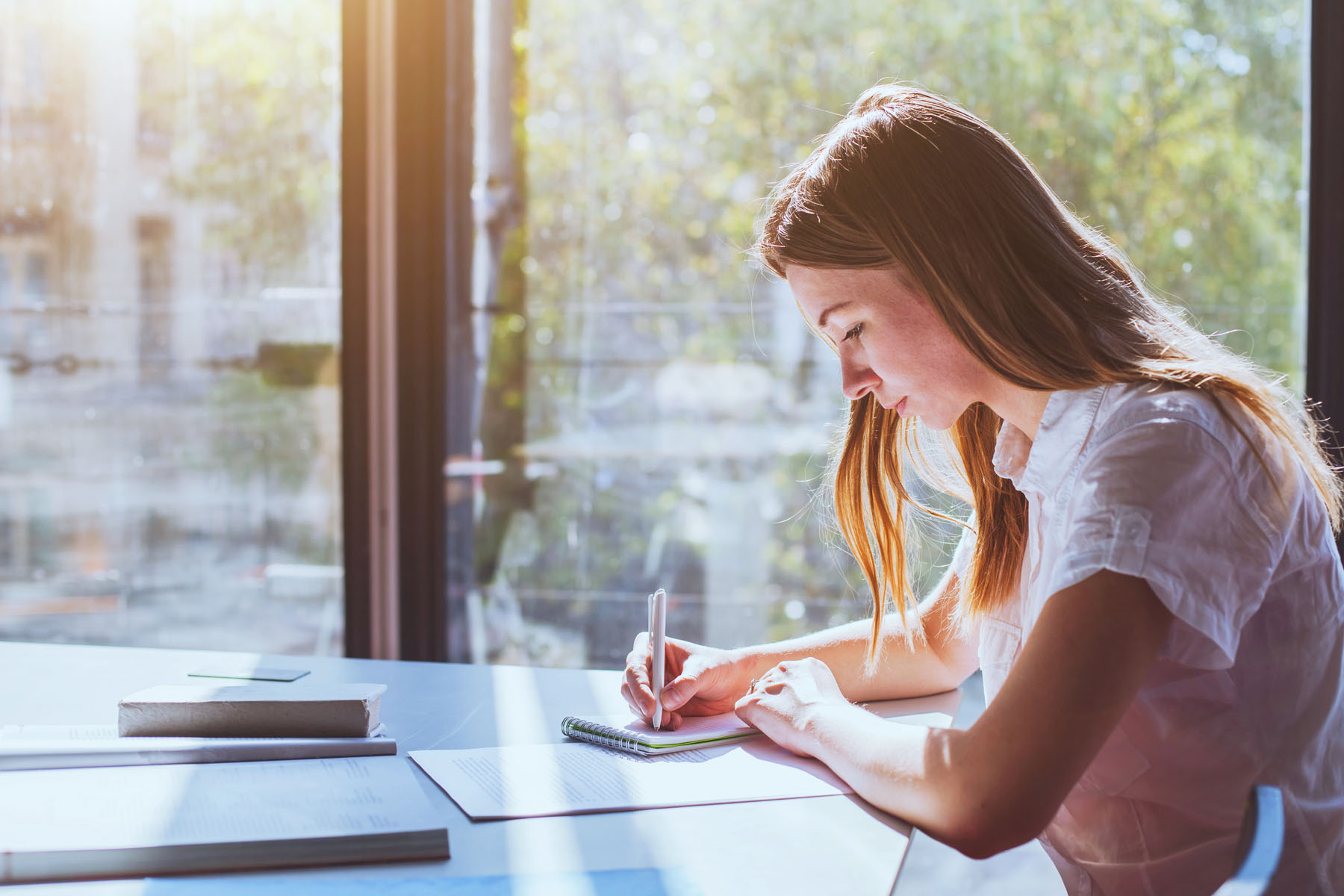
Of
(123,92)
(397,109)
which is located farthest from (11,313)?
(397,109)

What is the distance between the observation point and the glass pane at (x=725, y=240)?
7.19 feet

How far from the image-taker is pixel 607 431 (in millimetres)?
2469

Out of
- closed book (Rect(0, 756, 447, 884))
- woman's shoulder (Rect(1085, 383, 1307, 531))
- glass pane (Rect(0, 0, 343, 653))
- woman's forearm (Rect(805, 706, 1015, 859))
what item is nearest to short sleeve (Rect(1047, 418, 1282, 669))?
woman's shoulder (Rect(1085, 383, 1307, 531))

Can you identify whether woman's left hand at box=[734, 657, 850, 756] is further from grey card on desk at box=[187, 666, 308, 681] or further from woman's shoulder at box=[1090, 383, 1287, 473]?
grey card on desk at box=[187, 666, 308, 681]

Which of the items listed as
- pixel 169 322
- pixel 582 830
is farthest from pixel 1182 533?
pixel 169 322

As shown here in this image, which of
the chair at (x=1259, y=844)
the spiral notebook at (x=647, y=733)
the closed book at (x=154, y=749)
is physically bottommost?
the spiral notebook at (x=647, y=733)

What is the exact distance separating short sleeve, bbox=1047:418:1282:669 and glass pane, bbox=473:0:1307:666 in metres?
1.30

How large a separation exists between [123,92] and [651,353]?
4.25 ft

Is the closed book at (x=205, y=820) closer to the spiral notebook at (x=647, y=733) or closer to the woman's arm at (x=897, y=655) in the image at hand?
the spiral notebook at (x=647, y=733)

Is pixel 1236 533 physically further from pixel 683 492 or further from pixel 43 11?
pixel 43 11

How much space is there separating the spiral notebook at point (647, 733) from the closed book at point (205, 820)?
201 millimetres

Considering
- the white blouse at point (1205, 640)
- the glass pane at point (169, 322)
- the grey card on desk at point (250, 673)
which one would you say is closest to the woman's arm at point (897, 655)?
the white blouse at point (1205, 640)

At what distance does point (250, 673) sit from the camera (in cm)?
137

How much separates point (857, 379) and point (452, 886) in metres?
0.69
